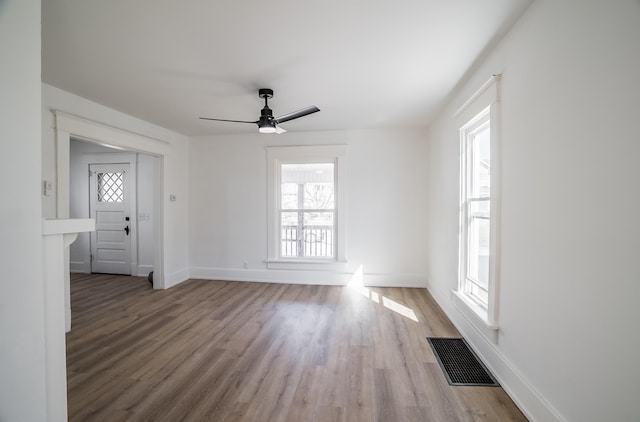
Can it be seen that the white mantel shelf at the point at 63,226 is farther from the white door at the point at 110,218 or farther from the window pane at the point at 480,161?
the white door at the point at 110,218

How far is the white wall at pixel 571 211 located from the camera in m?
1.11

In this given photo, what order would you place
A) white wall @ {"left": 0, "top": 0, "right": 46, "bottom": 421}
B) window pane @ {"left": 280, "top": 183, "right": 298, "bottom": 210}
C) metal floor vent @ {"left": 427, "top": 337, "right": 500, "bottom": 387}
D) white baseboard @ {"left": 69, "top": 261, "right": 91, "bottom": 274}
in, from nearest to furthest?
white wall @ {"left": 0, "top": 0, "right": 46, "bottom": 421}
metal floor vent @ {"left": 427, "top": 337, "right": 500, "bottom": 387}
window pane @ {"left": 280, "top": 183, "right": 298, "bottom": 210}
white baseboard @ {"left": 69, "top": 261, "right": 91, "bottom": 274}

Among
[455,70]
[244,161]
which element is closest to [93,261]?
[244,161]

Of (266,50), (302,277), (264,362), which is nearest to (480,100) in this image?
(266,50)

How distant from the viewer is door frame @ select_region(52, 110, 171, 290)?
2947 mm

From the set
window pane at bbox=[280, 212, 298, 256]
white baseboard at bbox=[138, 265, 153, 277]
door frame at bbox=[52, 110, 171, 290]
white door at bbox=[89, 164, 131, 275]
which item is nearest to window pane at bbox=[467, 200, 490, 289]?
window pane at bbox=[280, 212, 298, 256]

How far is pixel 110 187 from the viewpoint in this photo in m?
5.34

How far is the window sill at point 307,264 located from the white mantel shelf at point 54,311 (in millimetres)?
3537

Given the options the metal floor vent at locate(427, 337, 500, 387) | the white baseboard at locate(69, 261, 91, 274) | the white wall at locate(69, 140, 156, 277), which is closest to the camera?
the metal floor vent at locate(427, 337, 500, 387)

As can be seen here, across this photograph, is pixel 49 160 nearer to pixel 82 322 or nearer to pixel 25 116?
pixel 82 322

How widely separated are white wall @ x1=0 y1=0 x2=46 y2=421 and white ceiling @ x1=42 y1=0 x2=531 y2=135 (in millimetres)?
980

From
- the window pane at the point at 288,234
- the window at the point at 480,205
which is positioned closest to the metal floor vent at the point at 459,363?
the window at the point at 480,205

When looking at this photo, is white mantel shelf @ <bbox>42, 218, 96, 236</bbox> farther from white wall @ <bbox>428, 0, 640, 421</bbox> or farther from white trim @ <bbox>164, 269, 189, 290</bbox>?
white trim @ <bbox>164, 269, 189, 290</bbox>

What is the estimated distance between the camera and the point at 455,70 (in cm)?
252
